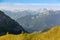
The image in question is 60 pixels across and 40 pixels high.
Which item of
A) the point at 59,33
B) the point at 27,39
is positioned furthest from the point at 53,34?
the point at 27,39

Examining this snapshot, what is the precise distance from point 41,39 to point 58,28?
50.5ft

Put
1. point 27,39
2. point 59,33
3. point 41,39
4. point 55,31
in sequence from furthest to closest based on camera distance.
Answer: point 55,31 → point 59,33 → point 41,39 → point 27,39

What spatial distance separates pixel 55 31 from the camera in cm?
7606

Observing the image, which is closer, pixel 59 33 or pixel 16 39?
pixel 16 39

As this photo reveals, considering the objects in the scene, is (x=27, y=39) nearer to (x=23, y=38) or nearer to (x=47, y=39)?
(x=23, y=38)

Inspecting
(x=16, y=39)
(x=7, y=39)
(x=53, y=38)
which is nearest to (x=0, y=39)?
(x=7, y=39)

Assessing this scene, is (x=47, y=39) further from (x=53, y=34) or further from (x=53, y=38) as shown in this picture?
(x=53, y=34)

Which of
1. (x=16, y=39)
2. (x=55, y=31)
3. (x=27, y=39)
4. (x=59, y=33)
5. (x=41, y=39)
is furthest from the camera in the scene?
(x=55, y=31)

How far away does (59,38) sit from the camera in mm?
64625

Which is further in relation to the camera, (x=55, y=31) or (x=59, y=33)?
(x=55, y=31)

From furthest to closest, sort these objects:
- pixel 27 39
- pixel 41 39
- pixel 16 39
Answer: pixel 41 39 < pixel 16 39 < pixel 27 39

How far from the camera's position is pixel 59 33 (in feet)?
233

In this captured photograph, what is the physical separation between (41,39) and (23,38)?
39.3 ft

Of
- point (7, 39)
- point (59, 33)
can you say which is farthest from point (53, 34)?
point (7, 39)
